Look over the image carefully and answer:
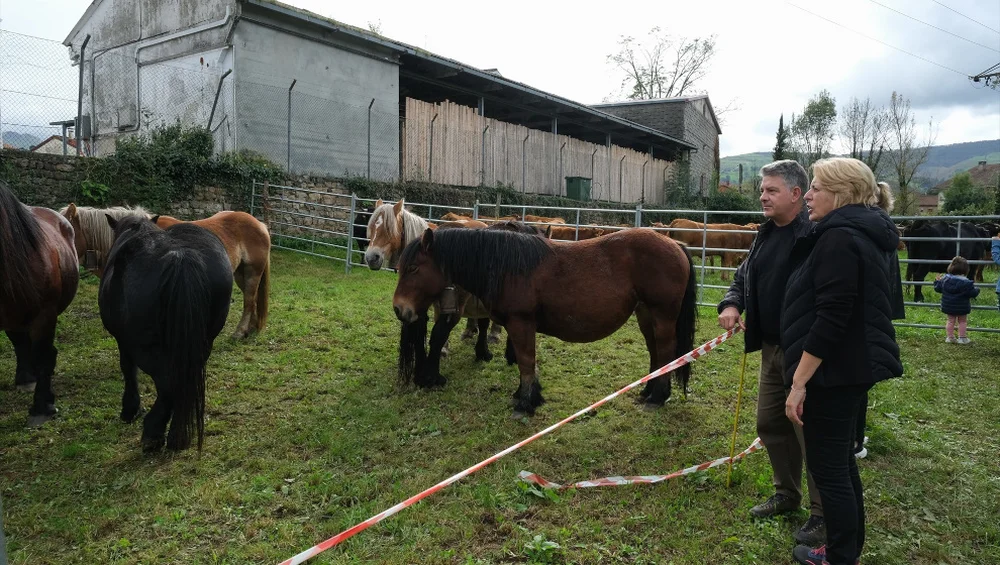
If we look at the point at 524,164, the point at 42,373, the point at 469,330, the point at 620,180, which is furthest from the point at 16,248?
the point at 620,180

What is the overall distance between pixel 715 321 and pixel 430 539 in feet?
21.6

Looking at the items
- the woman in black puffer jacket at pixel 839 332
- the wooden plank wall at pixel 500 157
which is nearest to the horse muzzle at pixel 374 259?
the woman in black puffer jacket at pixel 839 332

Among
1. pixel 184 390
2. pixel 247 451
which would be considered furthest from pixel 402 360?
pixel 184 390

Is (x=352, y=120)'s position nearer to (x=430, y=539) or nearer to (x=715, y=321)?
(x=715, y=321)

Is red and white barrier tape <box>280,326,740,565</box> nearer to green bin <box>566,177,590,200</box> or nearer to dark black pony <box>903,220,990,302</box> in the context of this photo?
dark black pony <box>903,220,990,302</box>

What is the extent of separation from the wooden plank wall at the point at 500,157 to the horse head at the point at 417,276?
1182 cm

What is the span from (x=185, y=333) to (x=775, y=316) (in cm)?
342

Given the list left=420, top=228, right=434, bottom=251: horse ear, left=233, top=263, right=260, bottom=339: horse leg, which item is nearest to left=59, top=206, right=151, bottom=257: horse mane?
left=233, top=263, right=260, bottom=339: horse leg

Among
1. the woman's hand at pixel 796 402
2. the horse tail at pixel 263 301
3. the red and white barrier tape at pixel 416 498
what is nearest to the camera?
the red and white barrier tape at pixel 416 498

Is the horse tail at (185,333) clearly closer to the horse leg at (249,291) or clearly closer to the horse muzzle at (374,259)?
the horse muzzle at (374,259)

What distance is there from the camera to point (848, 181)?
2293mm

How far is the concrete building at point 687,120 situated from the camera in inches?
1190

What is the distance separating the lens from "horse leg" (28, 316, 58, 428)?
14.0ft

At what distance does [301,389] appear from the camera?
5.19m
